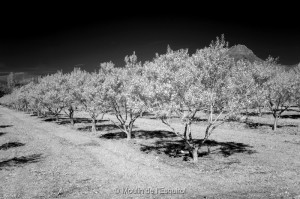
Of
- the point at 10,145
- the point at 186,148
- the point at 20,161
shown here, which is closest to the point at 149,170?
the point at 186,148

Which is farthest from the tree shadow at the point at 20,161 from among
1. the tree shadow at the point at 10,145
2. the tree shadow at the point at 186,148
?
the tree shadow at the point at 186,148

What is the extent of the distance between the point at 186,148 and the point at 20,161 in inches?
827

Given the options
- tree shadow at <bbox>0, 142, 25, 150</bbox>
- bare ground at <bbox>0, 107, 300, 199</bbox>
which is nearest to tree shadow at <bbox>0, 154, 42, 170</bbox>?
bare ground at <bbox>0, 107, 300, 199</bbox>

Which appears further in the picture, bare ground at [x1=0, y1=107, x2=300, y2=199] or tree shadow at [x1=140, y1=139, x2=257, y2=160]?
tree shadow at [x1=140, y1=139, x2=257, y2=160]

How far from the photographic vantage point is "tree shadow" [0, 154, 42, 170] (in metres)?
27.2

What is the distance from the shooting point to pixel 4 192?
18859 mm

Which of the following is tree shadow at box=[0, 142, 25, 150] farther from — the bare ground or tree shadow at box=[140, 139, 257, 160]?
tree shadow at box=[140, 139, 257, 160]

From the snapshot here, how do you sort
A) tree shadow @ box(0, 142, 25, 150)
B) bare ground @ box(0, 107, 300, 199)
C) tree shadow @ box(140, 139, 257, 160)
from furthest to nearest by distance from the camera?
1. tree shadow @ box(0, 142, 25, 150)
2. tree shadow @ box(140, 139, 257, 160)
3. bare ground @ box(0, 107, 300, 199)

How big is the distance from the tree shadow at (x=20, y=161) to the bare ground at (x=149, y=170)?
112mm

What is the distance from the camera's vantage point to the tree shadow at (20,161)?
2725 cm

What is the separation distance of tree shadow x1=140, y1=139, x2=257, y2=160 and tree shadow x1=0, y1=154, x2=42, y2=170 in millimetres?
13815

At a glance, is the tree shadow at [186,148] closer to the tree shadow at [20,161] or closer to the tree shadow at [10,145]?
the tree shadow at [20,161]

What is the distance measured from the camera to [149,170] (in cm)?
2430

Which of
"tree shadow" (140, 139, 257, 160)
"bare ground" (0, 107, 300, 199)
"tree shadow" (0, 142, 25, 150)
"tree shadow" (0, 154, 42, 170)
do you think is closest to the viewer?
"bare ground" (0, 107, 300, 199)
